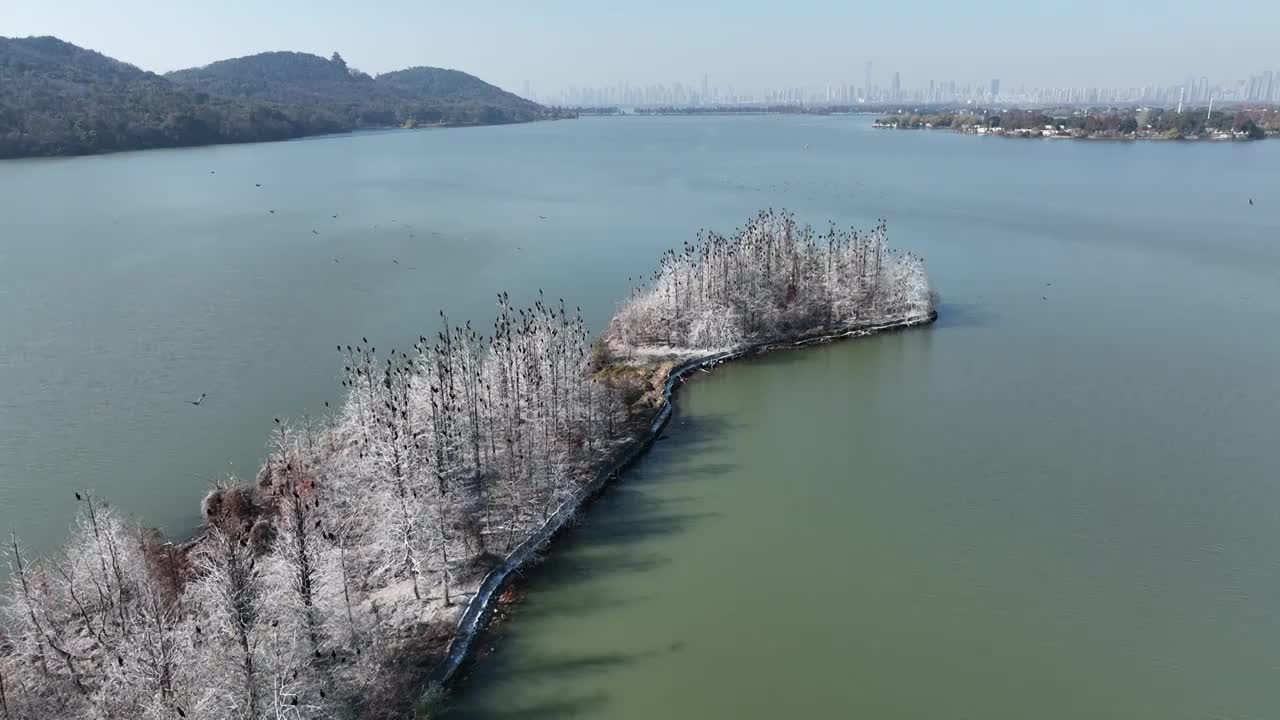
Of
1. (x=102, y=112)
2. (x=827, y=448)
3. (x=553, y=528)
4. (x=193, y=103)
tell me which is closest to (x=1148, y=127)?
(x=827, y=448)

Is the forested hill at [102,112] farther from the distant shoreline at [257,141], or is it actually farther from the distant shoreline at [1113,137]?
the distant shoreline at [1113,137]

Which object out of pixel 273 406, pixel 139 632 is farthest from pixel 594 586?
pixel 273 406

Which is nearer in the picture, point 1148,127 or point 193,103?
point 193,103

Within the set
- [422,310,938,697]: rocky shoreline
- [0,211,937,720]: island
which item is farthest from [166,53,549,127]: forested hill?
[0,211,937,720]: island

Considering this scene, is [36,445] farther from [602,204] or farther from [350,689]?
[602,204]

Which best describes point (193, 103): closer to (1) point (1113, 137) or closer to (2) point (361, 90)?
(2) point (361, 90)
